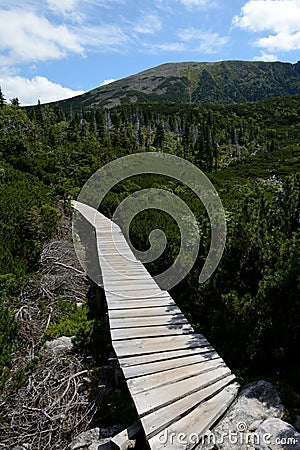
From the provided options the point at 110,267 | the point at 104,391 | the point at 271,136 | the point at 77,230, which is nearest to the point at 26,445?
the point at 104,391

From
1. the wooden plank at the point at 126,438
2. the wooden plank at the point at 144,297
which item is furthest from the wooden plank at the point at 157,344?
the wooden plank at the point at 144,297

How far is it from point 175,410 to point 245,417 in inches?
22.5

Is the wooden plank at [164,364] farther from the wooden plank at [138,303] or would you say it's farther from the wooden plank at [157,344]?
the wooden plank at [138,303]

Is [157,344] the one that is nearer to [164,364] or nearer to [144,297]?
[164,364]

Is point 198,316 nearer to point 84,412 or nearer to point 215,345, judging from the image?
point 215,345

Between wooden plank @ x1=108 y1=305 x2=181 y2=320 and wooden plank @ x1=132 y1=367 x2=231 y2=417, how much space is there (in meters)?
1.56

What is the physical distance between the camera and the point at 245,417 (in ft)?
9.42

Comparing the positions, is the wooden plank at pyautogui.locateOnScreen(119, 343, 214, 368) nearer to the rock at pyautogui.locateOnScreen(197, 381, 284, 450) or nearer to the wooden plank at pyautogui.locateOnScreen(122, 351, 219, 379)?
the wooden plank at pyautogui.locateOnScreen(122, 351, 219, 379)

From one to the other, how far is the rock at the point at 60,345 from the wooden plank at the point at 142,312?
862mm

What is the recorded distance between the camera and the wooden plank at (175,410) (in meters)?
2.86

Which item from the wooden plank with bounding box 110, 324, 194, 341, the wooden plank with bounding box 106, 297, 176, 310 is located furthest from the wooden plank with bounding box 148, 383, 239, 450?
the wooden plank with bounding box 106, 297, 176, 310

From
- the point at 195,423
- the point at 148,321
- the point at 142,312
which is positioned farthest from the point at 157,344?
the point at 195,423

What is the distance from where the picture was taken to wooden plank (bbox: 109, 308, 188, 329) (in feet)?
15.3

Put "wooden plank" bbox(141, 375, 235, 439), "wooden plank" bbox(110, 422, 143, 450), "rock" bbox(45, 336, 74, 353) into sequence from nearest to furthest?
"wooden plank" bbox(141, 375, 235, 439) < "wooden plank" bbox(110, 422, 143, 450) < "rock" bbox(45, 336, 74, 353)
